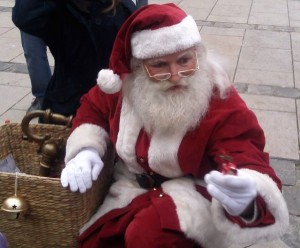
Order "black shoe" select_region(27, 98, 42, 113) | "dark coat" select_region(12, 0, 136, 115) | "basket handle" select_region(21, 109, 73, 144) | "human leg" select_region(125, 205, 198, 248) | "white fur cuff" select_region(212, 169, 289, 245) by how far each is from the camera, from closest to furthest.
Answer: "white fur cuff" select_region(212, 169, 289, 245) → "human leg" select_region(125, 205, 198, 248) → "basket handle" select_region(21, 109, 73, 144) → "dark coat" select_region(12, 0, 136, 115) → "black shoe" select_region(27, 98, 42, 113)

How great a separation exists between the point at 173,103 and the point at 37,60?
6.75 feet

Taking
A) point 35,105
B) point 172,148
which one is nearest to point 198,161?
point 172,148

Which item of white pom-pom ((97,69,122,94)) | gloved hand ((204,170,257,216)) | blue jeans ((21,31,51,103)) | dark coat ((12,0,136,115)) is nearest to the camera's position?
gloved hand ((204,170,257,216))

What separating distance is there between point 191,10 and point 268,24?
4.02 ft

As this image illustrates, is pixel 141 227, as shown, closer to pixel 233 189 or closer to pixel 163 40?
pixel 233 189

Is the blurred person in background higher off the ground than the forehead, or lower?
lower

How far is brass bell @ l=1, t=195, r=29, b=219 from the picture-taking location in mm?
1833

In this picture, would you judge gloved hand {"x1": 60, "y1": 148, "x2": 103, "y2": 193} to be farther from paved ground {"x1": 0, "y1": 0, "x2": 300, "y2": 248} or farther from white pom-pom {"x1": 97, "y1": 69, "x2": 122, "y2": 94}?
paved ground {"x1": 0, "y1": 0, "x2": 300, "y2": 248}

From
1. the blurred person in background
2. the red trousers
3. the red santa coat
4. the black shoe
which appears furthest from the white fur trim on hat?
the black shoe

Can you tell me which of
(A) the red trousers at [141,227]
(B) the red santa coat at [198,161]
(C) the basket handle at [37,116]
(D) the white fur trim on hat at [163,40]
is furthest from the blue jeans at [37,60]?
(A) the red trousers at [141,227]

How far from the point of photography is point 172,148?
1.88 meters

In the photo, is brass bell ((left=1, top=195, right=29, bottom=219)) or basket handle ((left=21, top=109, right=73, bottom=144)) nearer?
brass bell ((left=1, top=195, right=29, bottom=219))

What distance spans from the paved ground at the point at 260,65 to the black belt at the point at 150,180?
518mm

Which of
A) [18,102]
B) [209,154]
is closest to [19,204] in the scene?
[209,154]
